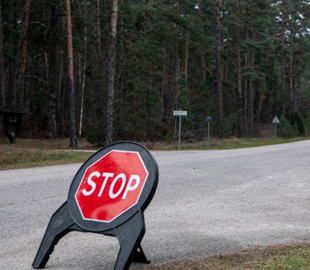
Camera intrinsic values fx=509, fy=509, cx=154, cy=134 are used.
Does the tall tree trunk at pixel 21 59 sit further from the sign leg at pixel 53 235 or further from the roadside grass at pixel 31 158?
the sign leg at pixel 53 235

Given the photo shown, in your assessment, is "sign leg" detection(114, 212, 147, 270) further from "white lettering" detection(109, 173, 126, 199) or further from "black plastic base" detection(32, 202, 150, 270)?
"white lettering" detection(109, 173, 126, 199)

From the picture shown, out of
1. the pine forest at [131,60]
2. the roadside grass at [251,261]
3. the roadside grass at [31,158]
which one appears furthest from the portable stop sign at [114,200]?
the pine forest at [131,60]

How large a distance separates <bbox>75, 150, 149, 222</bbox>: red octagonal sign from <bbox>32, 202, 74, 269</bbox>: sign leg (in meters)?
0.18

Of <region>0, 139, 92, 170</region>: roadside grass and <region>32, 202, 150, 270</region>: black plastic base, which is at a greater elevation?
<region>32, 202, 150, 270</region>: black plastic base

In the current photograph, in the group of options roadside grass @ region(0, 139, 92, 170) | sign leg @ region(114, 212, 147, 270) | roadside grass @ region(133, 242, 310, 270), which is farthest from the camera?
roadside grass @ region(0, 139, 92, 170)

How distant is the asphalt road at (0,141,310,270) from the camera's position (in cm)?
527

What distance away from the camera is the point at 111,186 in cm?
452

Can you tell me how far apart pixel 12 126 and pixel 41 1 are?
1085cm

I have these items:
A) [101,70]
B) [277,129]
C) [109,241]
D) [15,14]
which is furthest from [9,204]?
[277,129]

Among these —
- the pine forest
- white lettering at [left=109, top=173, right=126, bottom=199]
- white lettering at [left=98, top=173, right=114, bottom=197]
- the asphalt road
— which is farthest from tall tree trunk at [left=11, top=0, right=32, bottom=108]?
white lettering at [left=109, top=173, right=126, bottom=199]

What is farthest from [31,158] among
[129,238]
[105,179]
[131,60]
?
[131,60]

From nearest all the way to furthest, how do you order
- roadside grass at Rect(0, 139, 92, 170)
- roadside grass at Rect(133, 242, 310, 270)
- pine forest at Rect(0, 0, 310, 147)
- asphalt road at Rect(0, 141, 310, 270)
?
roadside grass at Rect(133, 242, 310, 270), asphalt road at Rect(0, 141, 310, 270), roadside grass at Rect(0, 139, 92, 170), pine forest at Rect(0, 0, 310, 147)

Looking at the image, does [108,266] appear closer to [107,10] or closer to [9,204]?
[9,204]

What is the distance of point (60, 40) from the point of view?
114ft
